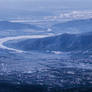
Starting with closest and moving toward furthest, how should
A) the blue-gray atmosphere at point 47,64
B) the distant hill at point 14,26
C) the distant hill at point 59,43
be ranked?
the blue-gray atmosphere at point 47,64 < the distant hill at point 59,43 < the distant hill at point 14,26

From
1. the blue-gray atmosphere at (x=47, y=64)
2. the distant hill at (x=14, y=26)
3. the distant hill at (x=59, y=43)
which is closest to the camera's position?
the blue-gray atmosphere at (x=47, y=64)

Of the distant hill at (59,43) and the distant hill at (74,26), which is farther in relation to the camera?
the distant hill at (74,26)

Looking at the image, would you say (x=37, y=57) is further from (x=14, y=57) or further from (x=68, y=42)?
(x=68, y=42)

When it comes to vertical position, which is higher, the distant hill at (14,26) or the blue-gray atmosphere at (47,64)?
the distant hill at (14,26)

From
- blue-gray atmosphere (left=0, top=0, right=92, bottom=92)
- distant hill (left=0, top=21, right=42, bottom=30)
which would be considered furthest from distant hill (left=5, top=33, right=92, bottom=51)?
distant hill (left=0, top=21, right=42, bottom=30)

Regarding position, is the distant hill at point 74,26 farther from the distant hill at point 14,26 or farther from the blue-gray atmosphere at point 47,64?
the blue-gray atmosphere at point 47,64

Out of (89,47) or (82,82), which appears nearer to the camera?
(82,82)

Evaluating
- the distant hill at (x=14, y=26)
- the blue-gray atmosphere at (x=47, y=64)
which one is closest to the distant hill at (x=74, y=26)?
the distant hill at (x=14, y=26)

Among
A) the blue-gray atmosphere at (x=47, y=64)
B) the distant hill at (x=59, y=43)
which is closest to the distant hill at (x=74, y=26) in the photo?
the blue-gray atmosphere at (x=47, y=64)

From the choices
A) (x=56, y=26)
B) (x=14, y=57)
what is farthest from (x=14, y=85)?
(x=56, y=26)
